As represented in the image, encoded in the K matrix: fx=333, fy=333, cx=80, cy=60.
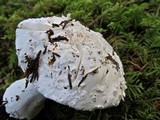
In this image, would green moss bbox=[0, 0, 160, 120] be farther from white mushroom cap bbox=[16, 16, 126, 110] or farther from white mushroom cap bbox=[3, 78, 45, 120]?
white mushroom cap bbox=[16, 16, 126, 110]

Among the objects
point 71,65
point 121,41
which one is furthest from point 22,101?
point 121,41

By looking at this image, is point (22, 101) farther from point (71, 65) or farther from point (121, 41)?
point (121, 41)

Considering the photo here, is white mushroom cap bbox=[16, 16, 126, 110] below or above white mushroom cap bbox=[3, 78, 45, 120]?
above

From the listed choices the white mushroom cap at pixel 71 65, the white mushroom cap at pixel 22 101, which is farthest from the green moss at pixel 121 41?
the white mushroom cap at pixel 71 65

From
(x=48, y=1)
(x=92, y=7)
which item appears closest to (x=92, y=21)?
(x=92, y=7)

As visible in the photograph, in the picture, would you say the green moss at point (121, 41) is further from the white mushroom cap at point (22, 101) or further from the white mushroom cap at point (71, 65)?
the white mushroom cap at point (71, 65)

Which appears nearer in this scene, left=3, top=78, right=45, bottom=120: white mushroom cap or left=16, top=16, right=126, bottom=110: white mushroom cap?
left=16, top=16, right=126, bottom=110: white mushroom cap

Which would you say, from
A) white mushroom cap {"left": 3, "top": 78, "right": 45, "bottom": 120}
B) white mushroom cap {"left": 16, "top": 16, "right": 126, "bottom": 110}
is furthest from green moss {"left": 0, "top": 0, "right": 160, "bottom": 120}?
white mushroom cap {"left": 16, "top": 16, "right": 126, "bottom": 110}
